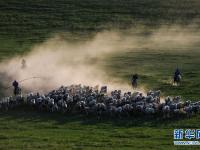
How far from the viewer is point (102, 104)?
155 ft

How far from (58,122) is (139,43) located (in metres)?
54.9

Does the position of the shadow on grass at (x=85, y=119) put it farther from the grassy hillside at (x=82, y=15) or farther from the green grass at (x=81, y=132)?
the grassy hillside at (x=82, y=15)

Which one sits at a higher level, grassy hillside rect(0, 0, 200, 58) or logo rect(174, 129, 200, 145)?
grassy hillside rect(0, 0, 200, 58)

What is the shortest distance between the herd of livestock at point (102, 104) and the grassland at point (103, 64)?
3.34 ft

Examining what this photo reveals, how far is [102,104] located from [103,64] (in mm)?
27861

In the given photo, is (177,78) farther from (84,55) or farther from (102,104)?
(84,55)

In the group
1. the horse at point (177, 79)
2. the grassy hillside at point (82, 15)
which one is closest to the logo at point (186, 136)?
the horse at point (177, 79)

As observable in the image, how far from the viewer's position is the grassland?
4134 cm

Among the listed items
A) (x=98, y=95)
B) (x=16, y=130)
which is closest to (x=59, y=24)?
(x=98, y=95)

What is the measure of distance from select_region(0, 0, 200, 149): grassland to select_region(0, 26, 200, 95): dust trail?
271 centimetres

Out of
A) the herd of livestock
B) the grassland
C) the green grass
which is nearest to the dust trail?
the grassland

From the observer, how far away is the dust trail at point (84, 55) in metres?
61.3

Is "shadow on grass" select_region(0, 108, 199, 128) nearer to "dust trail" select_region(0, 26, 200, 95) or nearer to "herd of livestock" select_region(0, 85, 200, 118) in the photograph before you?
"herd of livestock" select_region(0, 85, 200, 118)

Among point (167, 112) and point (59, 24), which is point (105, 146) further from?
point (59, 24)
